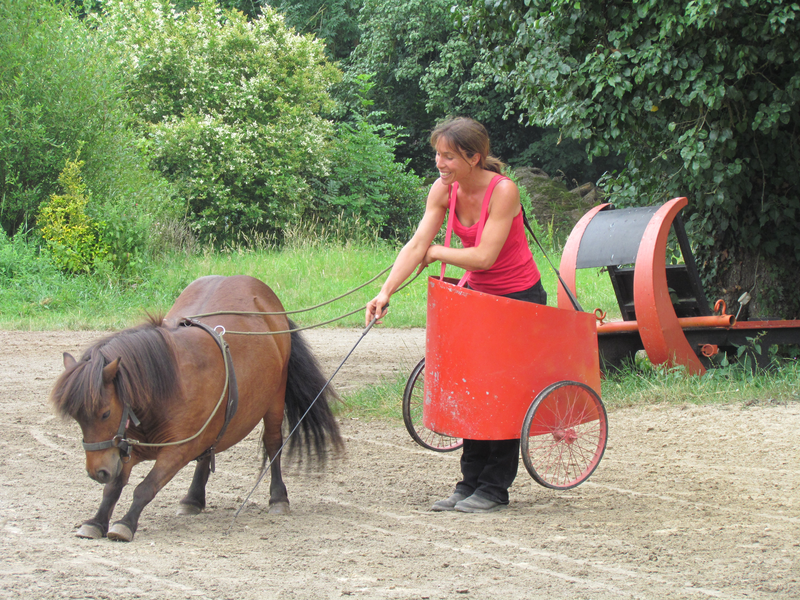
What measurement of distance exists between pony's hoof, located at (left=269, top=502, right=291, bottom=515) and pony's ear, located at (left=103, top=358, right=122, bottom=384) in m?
1.16

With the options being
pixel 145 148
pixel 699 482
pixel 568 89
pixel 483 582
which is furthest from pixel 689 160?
pixel 145 148

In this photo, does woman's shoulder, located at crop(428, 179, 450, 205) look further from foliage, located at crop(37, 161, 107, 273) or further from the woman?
foliage, located at crop(37, 161, 107, 273)

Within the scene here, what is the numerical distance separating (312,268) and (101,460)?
10.4 metres

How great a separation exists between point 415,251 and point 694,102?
11.7 feet

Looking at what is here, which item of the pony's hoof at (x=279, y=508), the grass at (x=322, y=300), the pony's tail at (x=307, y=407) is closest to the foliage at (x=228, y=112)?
the grass at (x=322, y=300)

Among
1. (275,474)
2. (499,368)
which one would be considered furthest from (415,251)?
(275,474)

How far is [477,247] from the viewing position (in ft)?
12.3

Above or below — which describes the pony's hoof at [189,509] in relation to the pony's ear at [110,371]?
below

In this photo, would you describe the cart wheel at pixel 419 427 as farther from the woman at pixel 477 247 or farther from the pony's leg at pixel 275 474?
the pony's leg at pixel 275 474

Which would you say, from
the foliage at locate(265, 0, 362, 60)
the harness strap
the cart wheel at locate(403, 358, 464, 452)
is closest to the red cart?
the cart wheel at locate(403, 358, 464, 452)

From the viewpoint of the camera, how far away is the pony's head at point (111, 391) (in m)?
3.31

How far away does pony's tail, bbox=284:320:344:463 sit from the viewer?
4465mm

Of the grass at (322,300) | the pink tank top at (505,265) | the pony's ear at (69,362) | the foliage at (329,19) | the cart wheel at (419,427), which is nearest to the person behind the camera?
the pony's ear at (69,362)

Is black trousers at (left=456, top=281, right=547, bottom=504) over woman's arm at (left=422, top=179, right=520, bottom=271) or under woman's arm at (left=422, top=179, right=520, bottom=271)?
under
